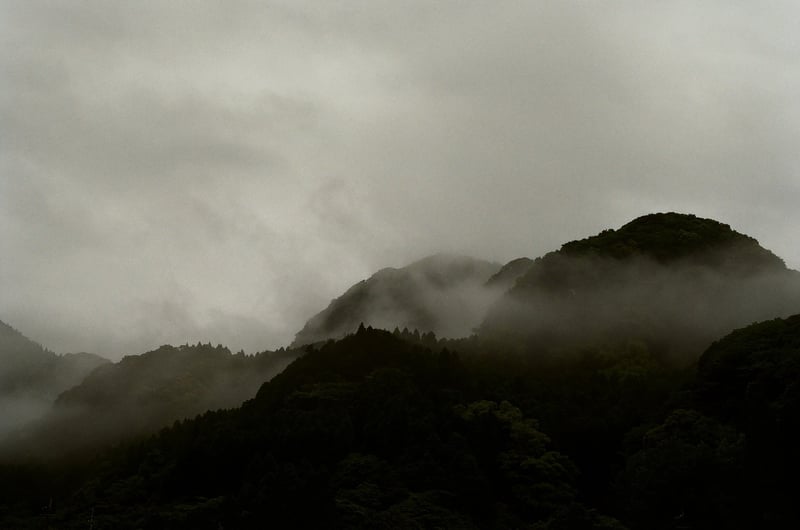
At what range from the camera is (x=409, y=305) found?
17600 cm

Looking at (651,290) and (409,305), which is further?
(409,305)

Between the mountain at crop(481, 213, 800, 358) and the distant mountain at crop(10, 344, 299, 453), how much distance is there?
42423 mm

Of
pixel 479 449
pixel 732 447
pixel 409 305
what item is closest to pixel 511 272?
pixel 409 305

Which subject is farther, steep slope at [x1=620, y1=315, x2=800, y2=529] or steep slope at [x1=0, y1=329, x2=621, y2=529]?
steep slope at [x1=0, y1=329, x2=621, y2=529]

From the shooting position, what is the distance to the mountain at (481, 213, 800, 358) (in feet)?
359

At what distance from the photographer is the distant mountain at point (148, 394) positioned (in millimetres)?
143625

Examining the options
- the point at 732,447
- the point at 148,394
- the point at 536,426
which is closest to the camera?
the point at 732,447

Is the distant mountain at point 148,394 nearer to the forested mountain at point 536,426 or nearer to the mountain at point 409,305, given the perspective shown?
the forested mountain at point 536,426

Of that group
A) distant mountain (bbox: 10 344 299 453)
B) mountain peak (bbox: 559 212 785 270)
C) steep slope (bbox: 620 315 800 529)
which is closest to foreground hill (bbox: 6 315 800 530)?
steep slope (bbox: 620 315 800 529)

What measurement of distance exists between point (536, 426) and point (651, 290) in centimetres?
3664

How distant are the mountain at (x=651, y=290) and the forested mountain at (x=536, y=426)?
269mm

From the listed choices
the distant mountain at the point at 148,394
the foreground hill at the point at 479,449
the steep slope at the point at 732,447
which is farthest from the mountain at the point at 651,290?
the distant mountain at the point at 148,394

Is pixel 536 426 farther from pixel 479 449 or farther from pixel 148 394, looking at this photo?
pixel 148 394

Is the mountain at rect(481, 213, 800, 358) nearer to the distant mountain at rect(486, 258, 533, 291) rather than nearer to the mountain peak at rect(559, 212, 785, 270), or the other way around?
the mountain peak at rect(559, 212, 785, 270)
